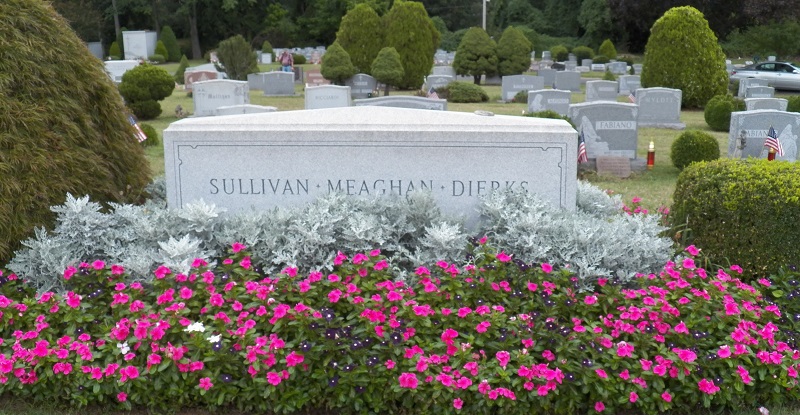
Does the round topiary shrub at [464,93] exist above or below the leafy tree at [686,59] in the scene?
below

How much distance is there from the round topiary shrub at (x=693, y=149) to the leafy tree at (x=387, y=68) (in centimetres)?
1364

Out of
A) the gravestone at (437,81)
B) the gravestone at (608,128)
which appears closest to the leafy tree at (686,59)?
the gravestone at (437,81)

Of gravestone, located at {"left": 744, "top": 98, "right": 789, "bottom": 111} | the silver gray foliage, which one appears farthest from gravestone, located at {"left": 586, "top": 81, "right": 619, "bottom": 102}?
the silver gray foliage

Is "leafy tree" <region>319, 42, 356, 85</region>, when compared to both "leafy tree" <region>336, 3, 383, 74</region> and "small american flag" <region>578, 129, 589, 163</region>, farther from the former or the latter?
"small american flag" <region>578, 129, 589, 163</region>

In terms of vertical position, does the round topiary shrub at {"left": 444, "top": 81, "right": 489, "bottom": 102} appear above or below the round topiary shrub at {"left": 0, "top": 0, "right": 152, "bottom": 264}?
below

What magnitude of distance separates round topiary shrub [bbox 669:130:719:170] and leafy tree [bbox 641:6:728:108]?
30.7ft

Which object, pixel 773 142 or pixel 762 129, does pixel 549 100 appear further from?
pixel 773 142

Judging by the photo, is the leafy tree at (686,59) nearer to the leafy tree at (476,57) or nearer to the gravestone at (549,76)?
the gravestone at (549,76)

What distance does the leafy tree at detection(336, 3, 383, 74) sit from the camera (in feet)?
87.6

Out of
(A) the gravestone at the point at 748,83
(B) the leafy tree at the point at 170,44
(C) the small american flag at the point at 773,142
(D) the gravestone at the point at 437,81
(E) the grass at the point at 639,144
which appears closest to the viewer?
(E) the grass at the point at 639,144

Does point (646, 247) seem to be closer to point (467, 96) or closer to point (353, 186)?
point (353, 186)

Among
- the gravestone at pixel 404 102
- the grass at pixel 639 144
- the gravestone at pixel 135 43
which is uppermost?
the gravestone at pixel 135 43

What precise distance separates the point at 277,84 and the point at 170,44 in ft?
82.3

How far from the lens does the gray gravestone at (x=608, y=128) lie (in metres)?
11.7
